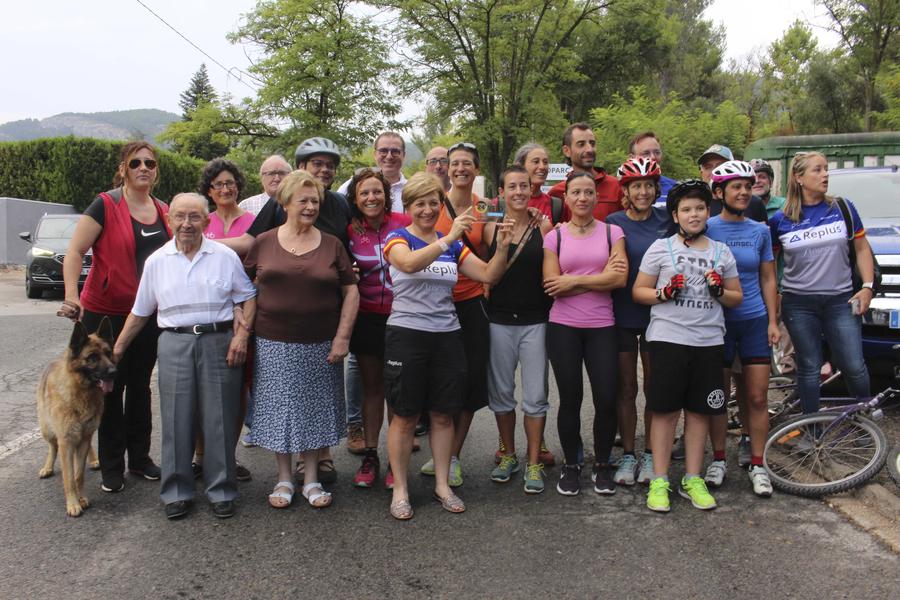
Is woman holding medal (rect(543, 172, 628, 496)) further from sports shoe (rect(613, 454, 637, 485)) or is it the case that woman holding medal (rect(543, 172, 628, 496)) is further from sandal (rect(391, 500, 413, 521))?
sandal (rect(391, 500, 413, 521))

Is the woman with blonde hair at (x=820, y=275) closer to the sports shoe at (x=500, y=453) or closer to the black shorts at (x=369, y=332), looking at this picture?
the sports shoe at (x=500, y=453)

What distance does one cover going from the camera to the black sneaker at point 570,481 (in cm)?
460

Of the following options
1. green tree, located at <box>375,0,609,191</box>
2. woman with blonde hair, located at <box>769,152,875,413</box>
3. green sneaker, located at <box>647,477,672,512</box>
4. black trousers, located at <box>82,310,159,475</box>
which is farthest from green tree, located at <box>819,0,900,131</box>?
black trousers, located at <box>82,310,159,475</box>

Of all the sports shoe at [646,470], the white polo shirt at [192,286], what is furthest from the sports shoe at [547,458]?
the white polo shirt at [192,286]

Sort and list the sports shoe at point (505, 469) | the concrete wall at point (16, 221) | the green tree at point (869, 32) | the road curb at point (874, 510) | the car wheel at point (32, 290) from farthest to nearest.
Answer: the green tree at point (869, 32), the concrete wall at point (16, 221), the car wheel at point (32, 290), the sports shoe at point (505, 469), the road curb at point (874, 510)

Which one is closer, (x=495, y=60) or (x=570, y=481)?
(x=570, y=481)

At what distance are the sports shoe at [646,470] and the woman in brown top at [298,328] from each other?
2095mm

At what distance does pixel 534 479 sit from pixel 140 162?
3.40m

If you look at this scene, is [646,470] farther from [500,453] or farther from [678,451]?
[500,453]

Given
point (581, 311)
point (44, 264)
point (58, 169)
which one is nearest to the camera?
point (581, 311)

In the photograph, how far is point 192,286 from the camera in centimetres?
427

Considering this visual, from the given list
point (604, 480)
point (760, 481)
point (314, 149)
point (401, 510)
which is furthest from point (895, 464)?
point (314, 149)

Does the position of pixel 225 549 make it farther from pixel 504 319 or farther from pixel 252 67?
pixel 252 67

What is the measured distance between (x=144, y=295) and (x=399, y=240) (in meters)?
1.63
